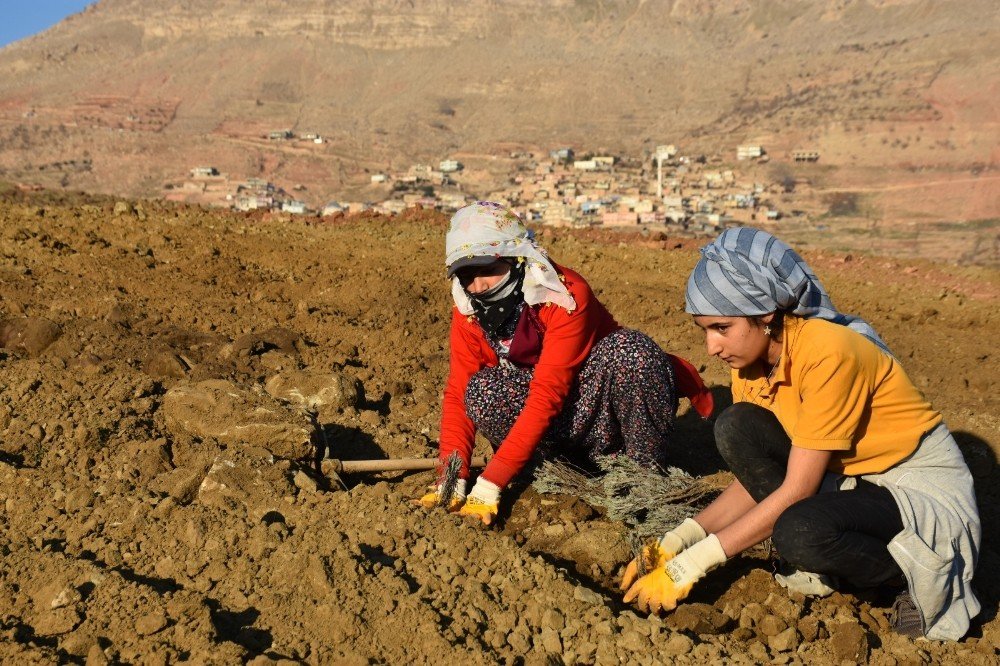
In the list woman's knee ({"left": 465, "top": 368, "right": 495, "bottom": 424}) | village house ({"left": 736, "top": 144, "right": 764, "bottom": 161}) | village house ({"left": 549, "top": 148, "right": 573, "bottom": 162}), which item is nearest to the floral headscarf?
woman's knee ({"left": 465, "top": 368, "right": 495, "bottom": 424})

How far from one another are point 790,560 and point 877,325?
486 centimetres

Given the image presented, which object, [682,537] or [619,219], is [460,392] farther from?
[619,219]

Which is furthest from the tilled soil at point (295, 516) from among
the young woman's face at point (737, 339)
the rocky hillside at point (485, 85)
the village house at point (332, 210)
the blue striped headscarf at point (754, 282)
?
the rocky hillside at point (485, 85)

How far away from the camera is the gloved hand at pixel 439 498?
2.96 meters

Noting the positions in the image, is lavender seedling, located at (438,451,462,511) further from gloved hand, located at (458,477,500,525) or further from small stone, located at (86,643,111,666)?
small stone, located at (86,643,111,666)

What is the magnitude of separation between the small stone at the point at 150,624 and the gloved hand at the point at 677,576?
46.5 inches

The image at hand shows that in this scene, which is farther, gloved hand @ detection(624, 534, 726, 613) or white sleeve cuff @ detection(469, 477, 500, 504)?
white sleeve cuff @ detection(469, 477, 500, 504)

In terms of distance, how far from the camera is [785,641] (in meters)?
2.31

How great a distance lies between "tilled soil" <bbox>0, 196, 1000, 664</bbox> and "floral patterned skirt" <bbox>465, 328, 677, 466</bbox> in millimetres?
262

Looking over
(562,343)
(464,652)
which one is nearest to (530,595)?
(464,652)

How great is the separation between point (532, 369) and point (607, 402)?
0.30m

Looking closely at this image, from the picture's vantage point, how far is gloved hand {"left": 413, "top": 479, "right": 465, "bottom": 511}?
2961 mm

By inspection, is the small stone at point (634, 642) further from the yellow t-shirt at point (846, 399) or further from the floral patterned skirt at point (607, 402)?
the floral patterned skirt at point (607, 402)

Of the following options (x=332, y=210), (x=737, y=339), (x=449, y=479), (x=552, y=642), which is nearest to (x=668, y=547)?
(x=552, y=642)
